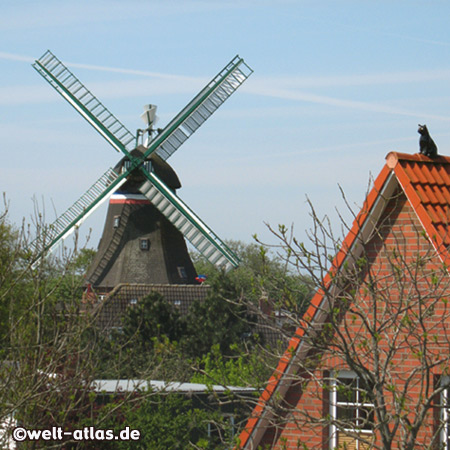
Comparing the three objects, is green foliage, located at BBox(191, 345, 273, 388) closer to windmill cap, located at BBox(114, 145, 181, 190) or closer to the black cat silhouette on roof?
the black cat silhouette on roof

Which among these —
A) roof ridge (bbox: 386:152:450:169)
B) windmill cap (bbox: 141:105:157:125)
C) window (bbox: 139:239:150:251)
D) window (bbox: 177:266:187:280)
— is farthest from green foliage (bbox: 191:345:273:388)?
windmill cap (bbox: 141:105:157:125)

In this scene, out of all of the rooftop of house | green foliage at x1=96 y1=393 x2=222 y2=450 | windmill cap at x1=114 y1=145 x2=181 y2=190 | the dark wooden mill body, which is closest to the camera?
the rooftop of house

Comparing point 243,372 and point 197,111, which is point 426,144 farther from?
point 197,111

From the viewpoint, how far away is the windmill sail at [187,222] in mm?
36156

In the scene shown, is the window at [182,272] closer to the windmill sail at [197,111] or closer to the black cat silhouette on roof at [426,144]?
the windmill sail at [197,111]

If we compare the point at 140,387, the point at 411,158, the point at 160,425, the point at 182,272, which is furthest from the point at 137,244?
the point at 411,158

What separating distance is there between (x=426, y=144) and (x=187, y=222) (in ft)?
96.3

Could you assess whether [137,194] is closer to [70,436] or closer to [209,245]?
[209,245]

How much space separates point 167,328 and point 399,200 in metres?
19.5

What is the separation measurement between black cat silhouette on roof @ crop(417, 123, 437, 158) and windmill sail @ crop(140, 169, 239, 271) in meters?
27.6

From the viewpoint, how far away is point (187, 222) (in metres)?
37.2

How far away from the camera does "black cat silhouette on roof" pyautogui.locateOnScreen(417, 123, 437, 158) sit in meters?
8.09

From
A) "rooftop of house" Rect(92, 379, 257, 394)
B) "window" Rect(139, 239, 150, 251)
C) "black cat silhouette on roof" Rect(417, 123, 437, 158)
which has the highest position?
"window" Rect(139, 239, 150, 251)

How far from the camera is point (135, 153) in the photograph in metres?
38.3
